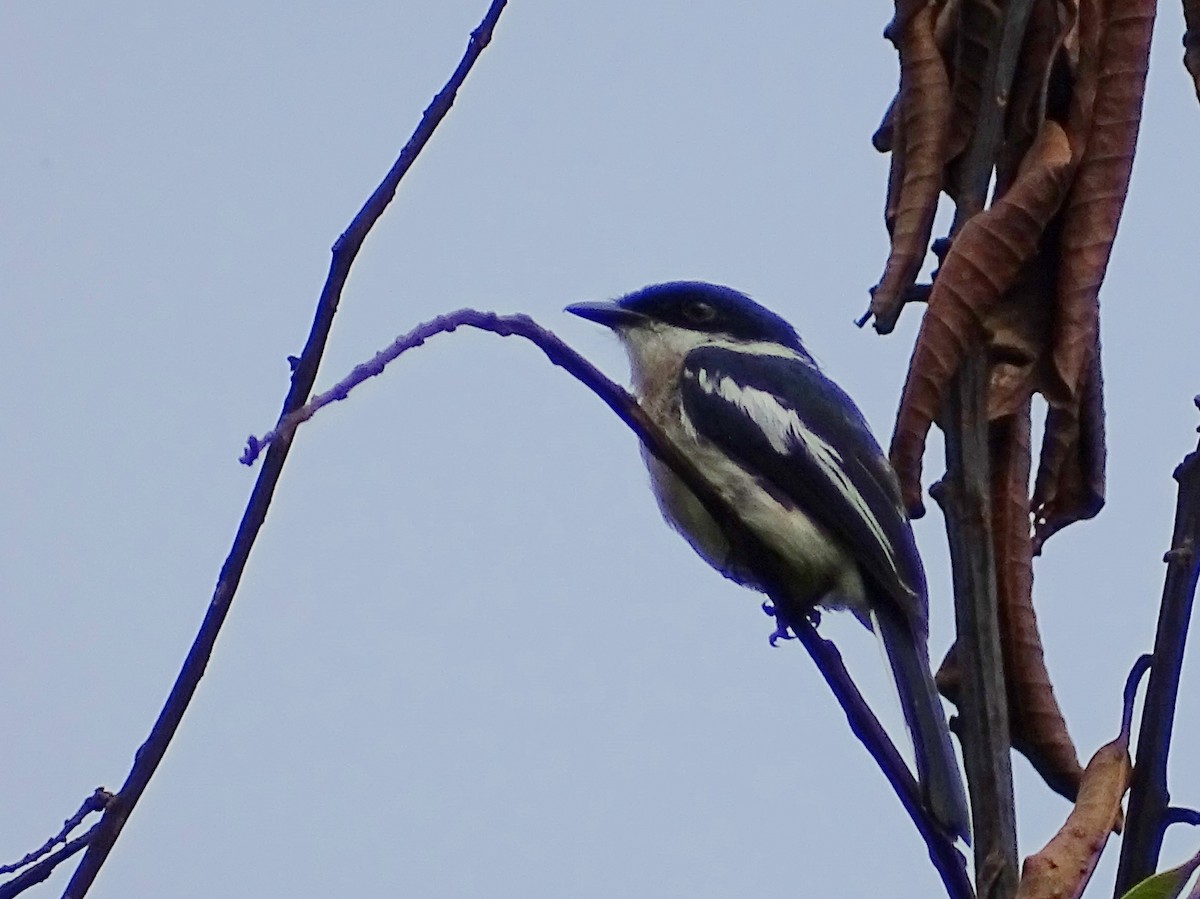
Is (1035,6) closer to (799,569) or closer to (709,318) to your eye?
(799,569)

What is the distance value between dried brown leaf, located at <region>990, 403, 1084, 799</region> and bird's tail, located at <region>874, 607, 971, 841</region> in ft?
0.52

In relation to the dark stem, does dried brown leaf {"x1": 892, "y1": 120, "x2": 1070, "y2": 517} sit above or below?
above

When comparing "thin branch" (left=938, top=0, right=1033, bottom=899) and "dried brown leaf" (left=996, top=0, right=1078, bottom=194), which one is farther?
"dried brown leaf" (left=996, top=0, right=1078, bottom=194)

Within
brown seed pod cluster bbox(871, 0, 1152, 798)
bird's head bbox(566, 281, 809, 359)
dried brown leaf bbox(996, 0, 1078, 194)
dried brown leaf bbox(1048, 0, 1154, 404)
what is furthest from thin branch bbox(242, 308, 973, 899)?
bird's head bbox(566, 281, 809, 359)

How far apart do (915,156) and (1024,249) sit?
0.75ft

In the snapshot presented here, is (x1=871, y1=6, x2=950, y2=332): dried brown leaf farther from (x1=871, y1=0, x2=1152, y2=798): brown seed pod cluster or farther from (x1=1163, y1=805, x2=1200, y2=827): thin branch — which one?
(x1=1163, y1=805, x2=1200, y2=827): thin branch

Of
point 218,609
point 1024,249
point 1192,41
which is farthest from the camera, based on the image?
point 1192,41

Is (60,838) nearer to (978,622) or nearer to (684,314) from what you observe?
(978,622)

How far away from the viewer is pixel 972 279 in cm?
215

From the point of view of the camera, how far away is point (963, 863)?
198cm

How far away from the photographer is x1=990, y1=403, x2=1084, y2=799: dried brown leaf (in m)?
2.15

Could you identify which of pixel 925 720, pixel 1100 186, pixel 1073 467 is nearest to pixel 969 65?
pixel 1100 186

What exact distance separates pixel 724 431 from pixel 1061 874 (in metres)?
2.41

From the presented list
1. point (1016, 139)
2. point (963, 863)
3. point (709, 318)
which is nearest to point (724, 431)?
point (709, 318)
